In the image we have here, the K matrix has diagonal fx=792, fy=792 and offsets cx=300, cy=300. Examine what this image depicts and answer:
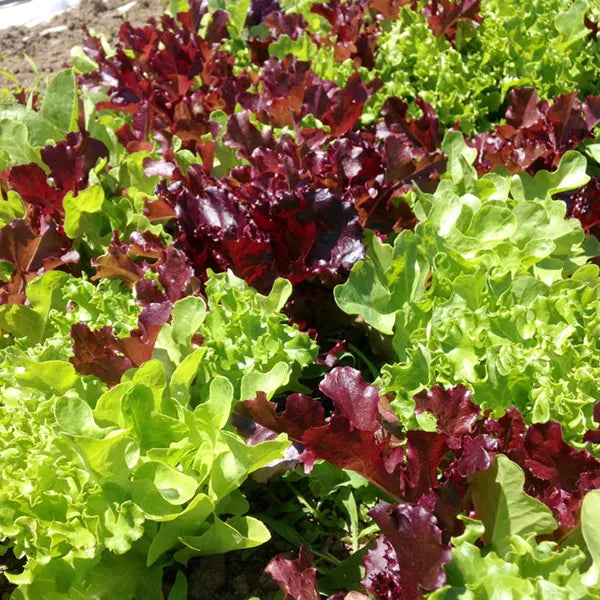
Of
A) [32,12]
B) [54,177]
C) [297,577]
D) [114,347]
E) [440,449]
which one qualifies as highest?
[32,12]

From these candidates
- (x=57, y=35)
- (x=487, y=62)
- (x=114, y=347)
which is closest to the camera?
(x=114, y=347)

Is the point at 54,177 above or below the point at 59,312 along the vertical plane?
above

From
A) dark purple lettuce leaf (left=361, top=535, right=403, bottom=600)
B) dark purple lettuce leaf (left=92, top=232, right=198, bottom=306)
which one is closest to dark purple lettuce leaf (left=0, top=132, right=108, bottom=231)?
dark purple lettuce leaf (left=92, top=232, right=198, bottom=306)

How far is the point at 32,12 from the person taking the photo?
238 inches

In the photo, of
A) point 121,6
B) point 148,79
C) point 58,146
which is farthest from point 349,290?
point 121,6

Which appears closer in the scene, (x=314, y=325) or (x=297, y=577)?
(x=297, y=577)

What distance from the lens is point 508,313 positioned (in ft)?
6.35

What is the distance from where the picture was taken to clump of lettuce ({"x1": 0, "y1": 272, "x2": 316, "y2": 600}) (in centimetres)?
166

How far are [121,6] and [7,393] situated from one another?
457cm

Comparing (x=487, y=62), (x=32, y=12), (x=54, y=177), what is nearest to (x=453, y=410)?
(x=54, y=177)

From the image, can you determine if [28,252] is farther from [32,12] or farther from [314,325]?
[32,12]

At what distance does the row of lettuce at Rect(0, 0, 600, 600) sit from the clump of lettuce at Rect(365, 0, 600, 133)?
0.04 feet

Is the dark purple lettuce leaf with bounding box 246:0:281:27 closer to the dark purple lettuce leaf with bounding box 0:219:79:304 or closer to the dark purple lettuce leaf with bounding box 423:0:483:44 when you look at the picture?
the dark purple lettuce leaf with bounding box 423:0:483:44

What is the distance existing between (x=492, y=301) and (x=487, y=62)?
168 cm
